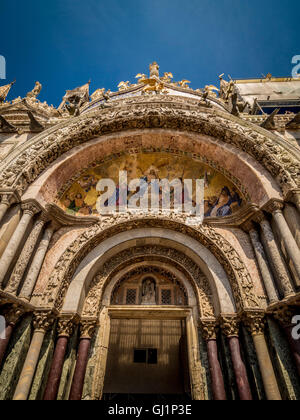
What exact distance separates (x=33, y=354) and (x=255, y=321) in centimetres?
462

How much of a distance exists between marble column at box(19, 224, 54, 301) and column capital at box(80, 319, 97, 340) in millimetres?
1433

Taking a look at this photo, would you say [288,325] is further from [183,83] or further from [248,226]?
[183,83]

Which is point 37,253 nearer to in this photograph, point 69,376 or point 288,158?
point 69,376

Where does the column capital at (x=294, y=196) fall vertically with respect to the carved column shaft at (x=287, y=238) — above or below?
above

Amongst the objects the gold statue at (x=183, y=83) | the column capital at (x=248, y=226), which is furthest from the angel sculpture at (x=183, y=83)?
the column capital at (x=248, y=226)

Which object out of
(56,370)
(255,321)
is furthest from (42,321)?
(255,321)

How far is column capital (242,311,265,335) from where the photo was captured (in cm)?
476

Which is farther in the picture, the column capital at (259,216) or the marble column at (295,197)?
the column capital at (259,216)

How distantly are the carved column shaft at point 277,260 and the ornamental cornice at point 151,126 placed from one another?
1.07 meters

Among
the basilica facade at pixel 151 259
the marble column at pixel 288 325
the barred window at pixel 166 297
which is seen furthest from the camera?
the barred window at pixel 166 297

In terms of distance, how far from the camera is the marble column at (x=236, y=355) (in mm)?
4336

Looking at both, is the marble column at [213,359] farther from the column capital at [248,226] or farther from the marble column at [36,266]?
the marble column at [36,266]

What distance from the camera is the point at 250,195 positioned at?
662 cm

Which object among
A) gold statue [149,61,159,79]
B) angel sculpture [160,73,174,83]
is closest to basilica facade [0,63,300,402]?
gold statue [149,61,159,79]
